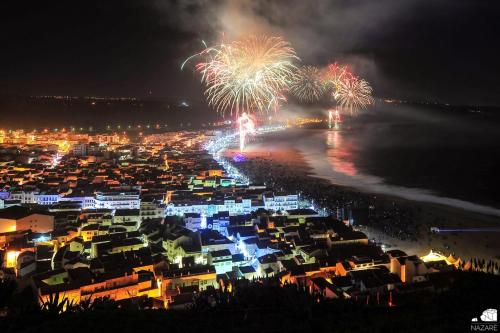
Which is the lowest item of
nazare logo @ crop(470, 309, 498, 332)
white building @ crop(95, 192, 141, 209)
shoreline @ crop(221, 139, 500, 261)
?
shoreline @ crop(221, 139, 500, 261)

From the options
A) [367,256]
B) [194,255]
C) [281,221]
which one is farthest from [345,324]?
[281,221]

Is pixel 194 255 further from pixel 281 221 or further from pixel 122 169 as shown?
pixel 122 169

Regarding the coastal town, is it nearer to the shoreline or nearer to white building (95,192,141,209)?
white building (95,192,141,209)

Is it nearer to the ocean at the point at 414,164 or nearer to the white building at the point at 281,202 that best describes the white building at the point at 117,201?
the white building at the point at 281,202

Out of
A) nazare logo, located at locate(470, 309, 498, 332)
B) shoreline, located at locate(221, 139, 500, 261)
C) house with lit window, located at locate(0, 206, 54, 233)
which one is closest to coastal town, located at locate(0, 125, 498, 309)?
house with lit window, located at locate(0, 206, 54, 233)

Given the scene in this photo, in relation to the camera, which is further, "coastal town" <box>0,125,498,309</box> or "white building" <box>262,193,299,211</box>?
"white building" <box>262,193,299,211</box>

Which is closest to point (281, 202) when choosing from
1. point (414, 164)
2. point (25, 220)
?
point (25, 220)

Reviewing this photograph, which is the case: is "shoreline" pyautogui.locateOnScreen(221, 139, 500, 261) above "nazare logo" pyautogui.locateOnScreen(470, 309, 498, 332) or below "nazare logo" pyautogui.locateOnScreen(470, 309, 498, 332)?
below
